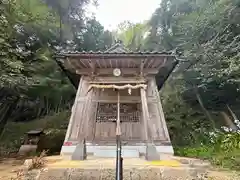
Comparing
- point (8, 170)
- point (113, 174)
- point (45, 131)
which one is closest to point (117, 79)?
point (113, 174)

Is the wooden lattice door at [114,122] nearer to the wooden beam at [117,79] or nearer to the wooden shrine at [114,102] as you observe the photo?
the wooden shrine at [114,102]

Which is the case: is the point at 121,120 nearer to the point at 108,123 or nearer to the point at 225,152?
the point at 108,123

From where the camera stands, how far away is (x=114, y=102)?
7.71 m

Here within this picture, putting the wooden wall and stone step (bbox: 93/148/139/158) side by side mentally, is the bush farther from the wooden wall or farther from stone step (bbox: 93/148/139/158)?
stone step (bbox: 93/148/139/158)

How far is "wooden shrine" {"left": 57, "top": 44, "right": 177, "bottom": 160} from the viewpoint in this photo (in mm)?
6402

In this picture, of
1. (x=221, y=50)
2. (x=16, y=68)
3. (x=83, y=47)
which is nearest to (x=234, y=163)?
(x=221, y=50)

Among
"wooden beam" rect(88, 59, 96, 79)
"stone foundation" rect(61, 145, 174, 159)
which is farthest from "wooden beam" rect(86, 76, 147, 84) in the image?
"stone foundation" rect(61, 145, 174, 159)

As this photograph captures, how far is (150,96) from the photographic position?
7.29 m

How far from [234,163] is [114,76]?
4181 mm

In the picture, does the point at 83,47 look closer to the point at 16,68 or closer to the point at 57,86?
the point at 57,86

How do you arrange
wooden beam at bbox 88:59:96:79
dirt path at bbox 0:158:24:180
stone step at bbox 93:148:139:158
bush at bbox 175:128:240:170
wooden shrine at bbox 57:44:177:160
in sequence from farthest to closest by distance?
1. wooden beam at bbox 88:59:96:79
2. wooden shrine at bbox 57:44:177:160
3. stone step at bbox 93:148:139:158
4. bush at bbox 175:128:240:170
5. dirt path at bbox 0:158:24:180

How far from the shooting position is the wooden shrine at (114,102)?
252 inches

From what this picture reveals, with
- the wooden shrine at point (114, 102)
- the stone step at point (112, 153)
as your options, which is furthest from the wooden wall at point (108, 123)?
the stone step at point (112, 153)

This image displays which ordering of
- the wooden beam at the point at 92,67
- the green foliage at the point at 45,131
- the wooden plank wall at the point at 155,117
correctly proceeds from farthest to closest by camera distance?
the green foliage at the point at 45,131 → the wooden beam at the point at 92,67 → the wooden plank wall at the point at 155,117
